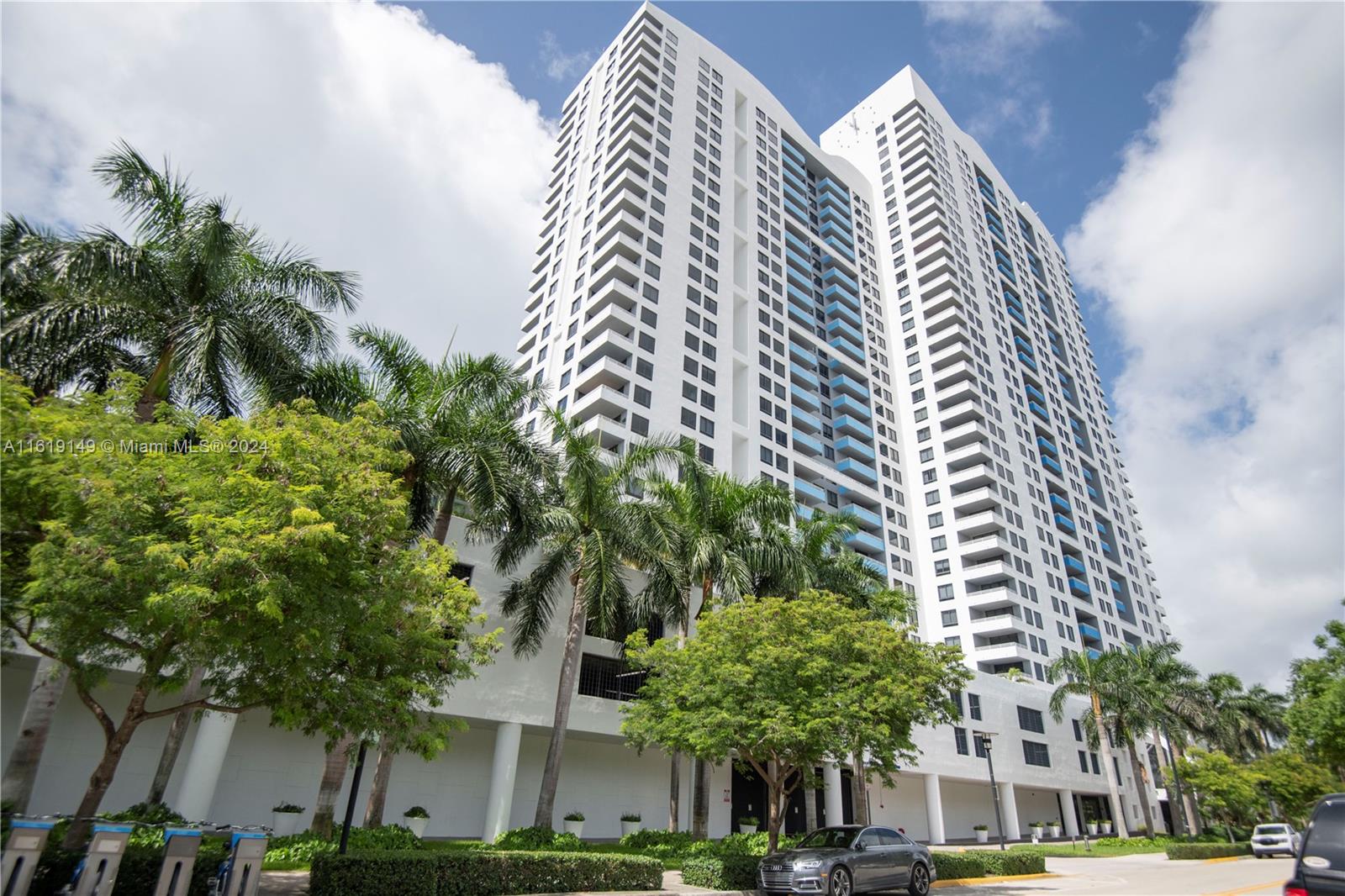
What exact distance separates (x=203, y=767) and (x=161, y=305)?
12938 millimetres

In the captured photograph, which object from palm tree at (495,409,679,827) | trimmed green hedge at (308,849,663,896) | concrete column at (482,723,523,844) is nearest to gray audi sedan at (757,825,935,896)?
trimmed green hedge at (308,849,663,896)

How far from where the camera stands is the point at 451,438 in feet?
68.1

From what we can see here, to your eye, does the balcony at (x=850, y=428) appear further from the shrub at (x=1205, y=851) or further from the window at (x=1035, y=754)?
the shrub at (x=1205, y=851)

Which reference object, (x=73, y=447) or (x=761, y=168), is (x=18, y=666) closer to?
(x=73, y=447)

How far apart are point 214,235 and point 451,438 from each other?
7.61m

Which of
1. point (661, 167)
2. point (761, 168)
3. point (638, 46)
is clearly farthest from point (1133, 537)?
point (638, 46)

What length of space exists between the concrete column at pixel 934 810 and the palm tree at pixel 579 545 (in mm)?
28679

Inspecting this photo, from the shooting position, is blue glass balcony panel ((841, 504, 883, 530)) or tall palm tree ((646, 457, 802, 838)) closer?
tall palm tree ((646, 457, 802, 838))

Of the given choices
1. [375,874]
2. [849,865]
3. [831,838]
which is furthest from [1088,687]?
[375,874]

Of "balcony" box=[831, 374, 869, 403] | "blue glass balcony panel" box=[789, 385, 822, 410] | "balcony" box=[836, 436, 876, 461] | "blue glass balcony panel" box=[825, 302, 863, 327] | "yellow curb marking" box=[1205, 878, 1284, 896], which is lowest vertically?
"yellow curb marking" box=[1205, 878, 1284, 896]

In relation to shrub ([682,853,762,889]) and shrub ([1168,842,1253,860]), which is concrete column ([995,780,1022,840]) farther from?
shrub ([682,853,762,889])

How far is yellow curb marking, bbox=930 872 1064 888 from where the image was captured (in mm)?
22163

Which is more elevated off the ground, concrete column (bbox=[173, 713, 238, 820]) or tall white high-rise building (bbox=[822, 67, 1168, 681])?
tall white high-rise building (bbox=[822, 67, 1168, 681])

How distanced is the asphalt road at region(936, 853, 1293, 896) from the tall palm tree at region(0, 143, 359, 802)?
23.6 metres
